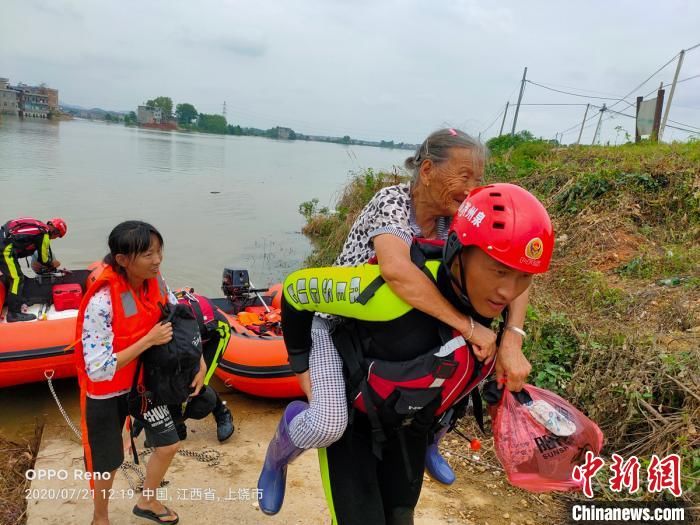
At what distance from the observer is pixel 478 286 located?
139 cm

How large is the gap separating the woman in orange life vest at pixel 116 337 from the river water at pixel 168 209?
97.3 inches

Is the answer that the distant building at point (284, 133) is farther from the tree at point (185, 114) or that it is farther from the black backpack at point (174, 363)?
the black backpack at point (174, 363)

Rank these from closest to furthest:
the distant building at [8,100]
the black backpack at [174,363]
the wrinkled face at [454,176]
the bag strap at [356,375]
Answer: the bag strap at [356,375] → the wrinkled face at [454,176] → the black backpack at [174,363] → the distant building at [8,100]

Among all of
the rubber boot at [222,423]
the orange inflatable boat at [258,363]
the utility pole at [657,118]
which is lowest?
the rubber boot at [222,423]

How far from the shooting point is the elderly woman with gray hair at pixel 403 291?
1494 millimetres

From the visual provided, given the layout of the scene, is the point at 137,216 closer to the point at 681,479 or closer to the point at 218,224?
the point at 218,224

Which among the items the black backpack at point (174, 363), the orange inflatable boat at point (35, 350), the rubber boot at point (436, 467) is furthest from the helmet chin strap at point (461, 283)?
the orange inflatable boat at point (35, 350)

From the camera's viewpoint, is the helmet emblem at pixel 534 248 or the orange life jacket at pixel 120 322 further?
the orange life jacket at pixel 120 322

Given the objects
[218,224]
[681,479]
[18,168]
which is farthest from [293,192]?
[681,479]

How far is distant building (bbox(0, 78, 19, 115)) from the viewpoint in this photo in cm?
6335

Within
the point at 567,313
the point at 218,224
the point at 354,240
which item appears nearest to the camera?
the point at 354,240

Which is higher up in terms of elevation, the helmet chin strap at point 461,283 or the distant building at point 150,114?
the distant building at point 150,114

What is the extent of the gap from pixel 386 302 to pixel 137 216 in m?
14.5

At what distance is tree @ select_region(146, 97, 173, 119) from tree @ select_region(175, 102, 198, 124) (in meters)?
1.66
